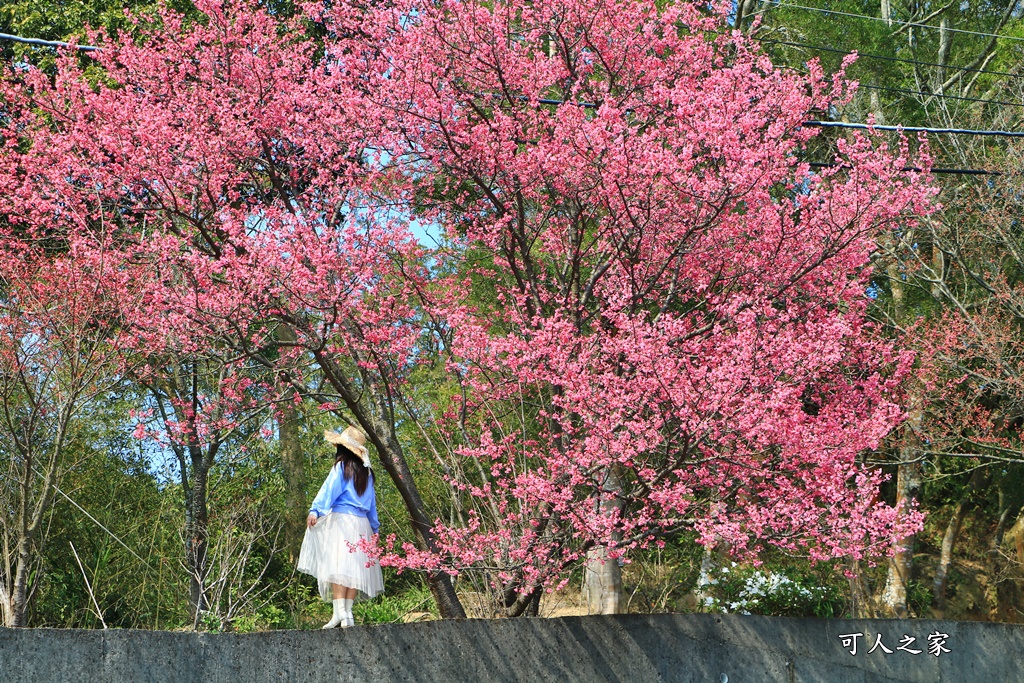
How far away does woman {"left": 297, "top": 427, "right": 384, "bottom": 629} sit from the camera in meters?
7.05

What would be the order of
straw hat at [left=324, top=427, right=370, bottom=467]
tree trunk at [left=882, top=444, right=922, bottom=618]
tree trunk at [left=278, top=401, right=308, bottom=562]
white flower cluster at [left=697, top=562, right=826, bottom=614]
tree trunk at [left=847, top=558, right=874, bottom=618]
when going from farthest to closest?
tree trunk at [left=278, top=401, right=308, bottom=562] < tree trunk at [left=882, top=444, right=922, bottom=618] < tree trunk at [left=847, top=558, right=874, bottom=618] < white flower cluster at [left=697, top=562, right=826, bottom=614] < straw hat at [left=324, top=427, right=370, bottom=467]

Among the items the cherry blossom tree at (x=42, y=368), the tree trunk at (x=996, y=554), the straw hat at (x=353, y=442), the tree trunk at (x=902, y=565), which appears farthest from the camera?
the tree trunk at (x=996, y=554)

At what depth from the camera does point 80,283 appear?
27.9ft

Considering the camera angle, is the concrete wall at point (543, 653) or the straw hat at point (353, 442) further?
the straw hat at point (353, 442)

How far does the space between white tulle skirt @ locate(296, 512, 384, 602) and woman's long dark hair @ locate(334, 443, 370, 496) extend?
0.22 metres

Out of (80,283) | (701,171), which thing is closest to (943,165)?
(701,171)

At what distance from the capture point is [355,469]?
23.9 feet

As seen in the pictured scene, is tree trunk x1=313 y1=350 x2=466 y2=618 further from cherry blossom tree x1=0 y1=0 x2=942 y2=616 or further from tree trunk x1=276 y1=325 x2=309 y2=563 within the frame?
tree trunk x1=276 y1=325 x2=309 y2=563

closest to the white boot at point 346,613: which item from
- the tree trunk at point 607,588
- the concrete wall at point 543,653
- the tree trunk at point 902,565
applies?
the concrete wall at point 543,653

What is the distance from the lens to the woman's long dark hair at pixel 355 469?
7.26 metres

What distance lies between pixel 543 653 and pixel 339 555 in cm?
155

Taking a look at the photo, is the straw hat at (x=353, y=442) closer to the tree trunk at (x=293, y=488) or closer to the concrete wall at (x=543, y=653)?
the concrete wall at (x=543, y=653)

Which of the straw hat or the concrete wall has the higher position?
the straw hat

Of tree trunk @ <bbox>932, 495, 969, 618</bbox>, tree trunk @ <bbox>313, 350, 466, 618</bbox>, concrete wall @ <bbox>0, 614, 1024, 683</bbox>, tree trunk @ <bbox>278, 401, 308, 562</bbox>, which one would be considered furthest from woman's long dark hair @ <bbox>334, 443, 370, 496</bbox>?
tree trunk @ <bbox>932, 495, 969, 618</bbox>
